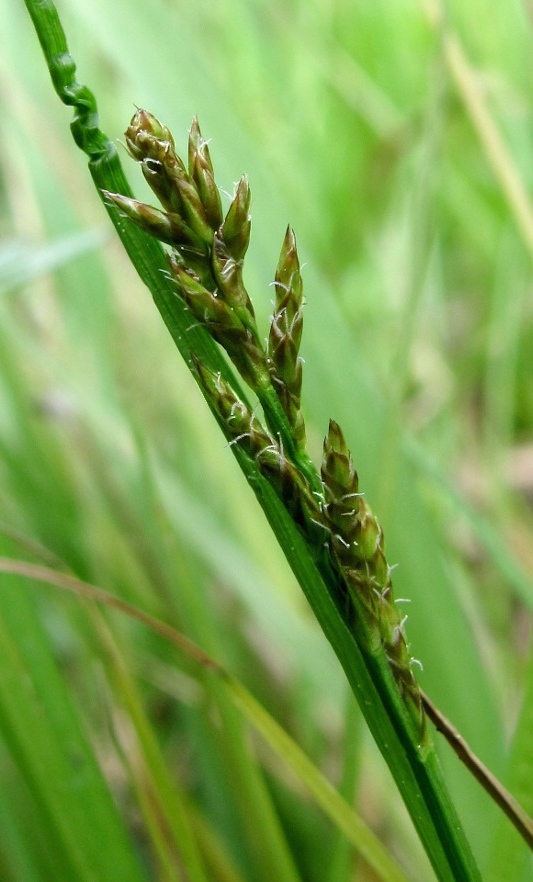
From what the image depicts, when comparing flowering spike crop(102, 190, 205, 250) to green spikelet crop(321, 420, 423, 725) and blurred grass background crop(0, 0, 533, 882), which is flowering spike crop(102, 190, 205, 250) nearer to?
green spikelet crop(321, 420, 423, 725)

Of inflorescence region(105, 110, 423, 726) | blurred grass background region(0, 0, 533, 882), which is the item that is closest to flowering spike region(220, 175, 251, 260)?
inflorescence region(105, 110, 423, 726)

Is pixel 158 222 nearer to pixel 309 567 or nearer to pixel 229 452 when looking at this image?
pixel 309 567

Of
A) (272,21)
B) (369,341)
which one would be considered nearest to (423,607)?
(369,341)

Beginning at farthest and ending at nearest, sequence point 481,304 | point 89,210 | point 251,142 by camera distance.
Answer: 1. point 481,304
2. point 89,210
3. point 251,142

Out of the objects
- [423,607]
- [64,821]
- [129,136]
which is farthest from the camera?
[423,607]

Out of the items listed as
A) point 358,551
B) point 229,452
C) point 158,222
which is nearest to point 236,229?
point 158,222

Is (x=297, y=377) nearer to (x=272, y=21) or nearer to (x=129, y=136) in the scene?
(x=129, y=136)
